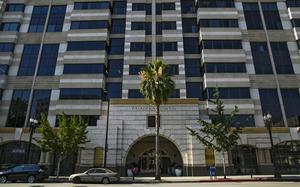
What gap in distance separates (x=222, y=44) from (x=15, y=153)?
36.3m

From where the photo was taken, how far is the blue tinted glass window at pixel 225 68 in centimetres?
4012

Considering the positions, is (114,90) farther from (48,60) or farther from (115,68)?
(48,60)

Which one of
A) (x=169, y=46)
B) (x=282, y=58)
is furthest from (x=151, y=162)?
(x=282, y=58)

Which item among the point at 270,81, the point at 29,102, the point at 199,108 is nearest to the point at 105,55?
the point at 29,102

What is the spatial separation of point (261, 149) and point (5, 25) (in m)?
47.3

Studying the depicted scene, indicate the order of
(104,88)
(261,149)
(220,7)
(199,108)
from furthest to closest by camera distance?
1. (220,7)
2. (104,88)
3. (199,108)
4. (261,149)

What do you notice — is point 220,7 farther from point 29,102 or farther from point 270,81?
point 29,102

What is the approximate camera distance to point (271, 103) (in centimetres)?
3888

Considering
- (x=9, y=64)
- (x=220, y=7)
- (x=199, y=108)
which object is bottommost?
(x=199, y=108)

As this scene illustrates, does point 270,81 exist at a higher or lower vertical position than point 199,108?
higher

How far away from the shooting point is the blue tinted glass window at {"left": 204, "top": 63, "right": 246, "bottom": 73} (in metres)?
40.1

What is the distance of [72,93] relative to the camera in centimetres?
3944

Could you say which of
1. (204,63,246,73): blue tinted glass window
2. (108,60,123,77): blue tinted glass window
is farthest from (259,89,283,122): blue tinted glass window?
(108,60,123,77): blue tinted glass window

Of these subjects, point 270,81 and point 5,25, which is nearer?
point 270,81
